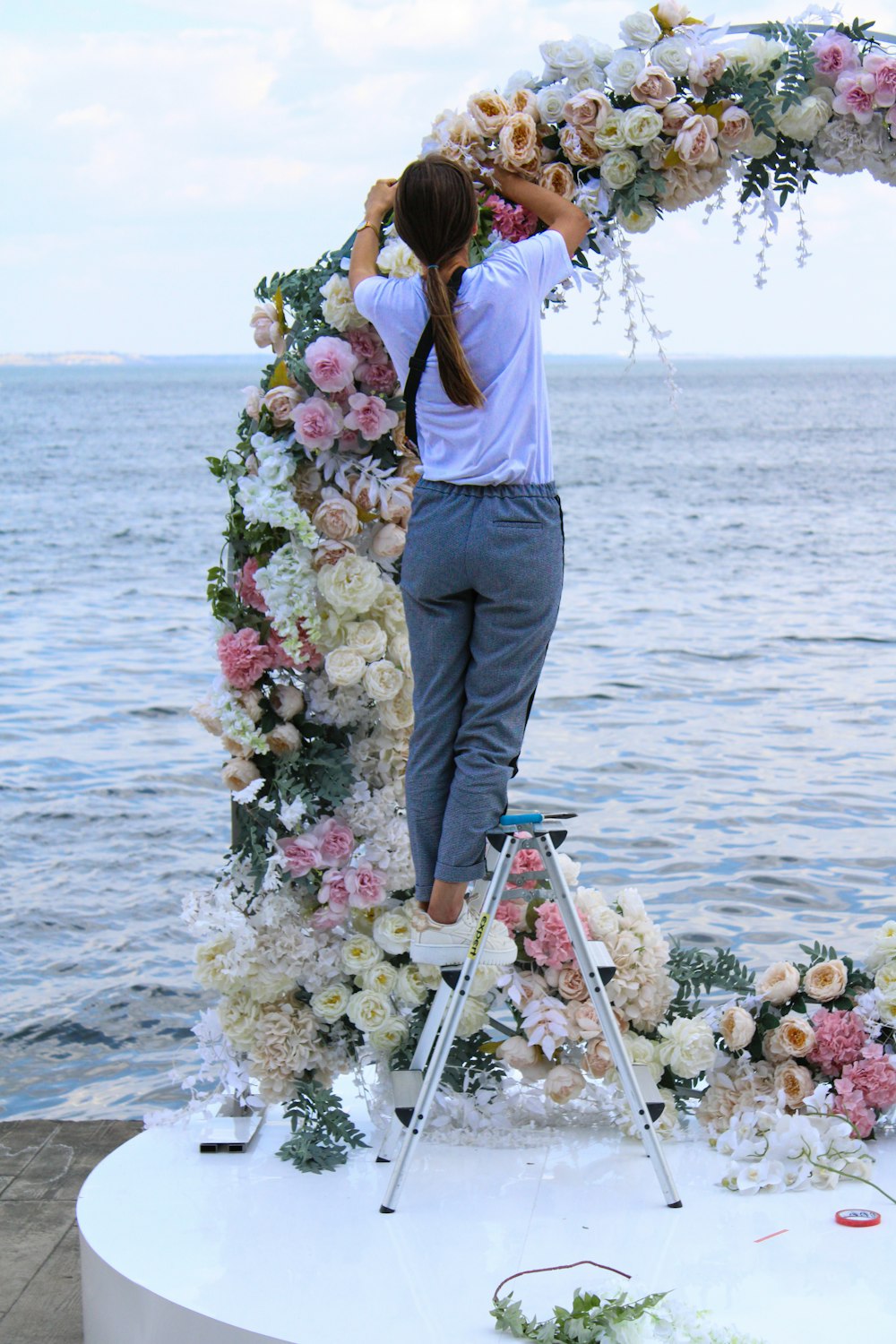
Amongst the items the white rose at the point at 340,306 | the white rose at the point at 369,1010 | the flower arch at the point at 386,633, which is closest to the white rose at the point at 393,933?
the flower arch at the point at 386,633

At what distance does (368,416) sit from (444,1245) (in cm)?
168

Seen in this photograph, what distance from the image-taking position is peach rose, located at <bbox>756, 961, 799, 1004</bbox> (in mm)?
3277

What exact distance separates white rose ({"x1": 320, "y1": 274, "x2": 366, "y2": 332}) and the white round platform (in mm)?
1763

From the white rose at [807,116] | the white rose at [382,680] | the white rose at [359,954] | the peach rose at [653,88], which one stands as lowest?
the white rose at [359,954]

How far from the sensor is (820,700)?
10.8m

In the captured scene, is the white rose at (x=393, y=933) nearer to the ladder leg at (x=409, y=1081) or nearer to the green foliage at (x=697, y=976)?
the ladder leg at (x=409, y=1081)

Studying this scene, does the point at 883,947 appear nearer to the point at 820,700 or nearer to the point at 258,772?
the point at 258,772

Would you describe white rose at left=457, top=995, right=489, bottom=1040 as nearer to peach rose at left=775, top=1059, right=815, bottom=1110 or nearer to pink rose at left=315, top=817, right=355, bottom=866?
pink rose at left=315, top=817, right=355, bottom=866

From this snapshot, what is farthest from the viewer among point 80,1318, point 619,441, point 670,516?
point 619,441

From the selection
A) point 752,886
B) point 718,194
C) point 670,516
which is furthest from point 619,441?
point 718,194

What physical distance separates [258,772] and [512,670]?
0.73m

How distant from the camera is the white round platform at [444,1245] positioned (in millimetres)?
2494

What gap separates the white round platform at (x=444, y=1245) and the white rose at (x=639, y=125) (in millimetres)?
2147

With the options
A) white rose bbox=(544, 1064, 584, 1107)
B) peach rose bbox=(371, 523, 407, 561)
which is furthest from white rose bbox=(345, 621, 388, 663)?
white rose bbox=(544, 1064, 584, 1107)
